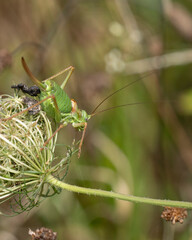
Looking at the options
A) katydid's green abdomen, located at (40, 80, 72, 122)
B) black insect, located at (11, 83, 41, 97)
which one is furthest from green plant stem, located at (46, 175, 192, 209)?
black insect, located at (11, 83, 41, 97)

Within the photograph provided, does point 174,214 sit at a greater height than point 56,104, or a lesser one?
lesser

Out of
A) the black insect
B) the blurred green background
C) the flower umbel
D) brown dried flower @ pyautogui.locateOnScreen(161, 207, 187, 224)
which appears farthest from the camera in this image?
the blurred green background

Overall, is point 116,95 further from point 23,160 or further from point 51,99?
point 23,160

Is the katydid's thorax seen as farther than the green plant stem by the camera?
Yes

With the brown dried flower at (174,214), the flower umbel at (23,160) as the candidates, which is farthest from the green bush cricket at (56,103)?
the brown dried flower at (174,214)

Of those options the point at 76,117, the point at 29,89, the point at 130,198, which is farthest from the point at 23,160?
the point at 76,117

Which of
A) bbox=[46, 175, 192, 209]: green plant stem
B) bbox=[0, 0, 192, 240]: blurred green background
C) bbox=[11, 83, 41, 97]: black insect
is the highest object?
bbox=[0, 0, 192, 240]: blurred green background

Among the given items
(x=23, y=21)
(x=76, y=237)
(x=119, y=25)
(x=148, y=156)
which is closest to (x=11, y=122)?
(x=76, y=237)

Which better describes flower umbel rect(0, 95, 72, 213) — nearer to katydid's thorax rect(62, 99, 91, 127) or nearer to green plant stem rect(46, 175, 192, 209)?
green plant stem rect(46, 175, 192, 209)
